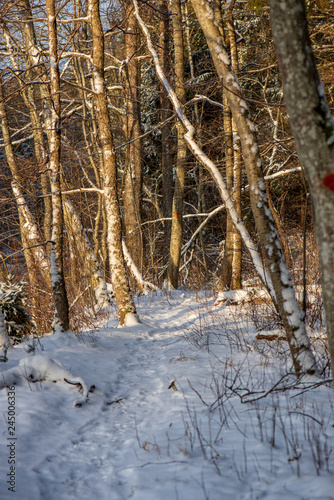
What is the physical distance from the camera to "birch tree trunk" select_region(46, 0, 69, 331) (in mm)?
6250

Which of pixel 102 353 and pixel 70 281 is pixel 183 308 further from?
pixel 102 353

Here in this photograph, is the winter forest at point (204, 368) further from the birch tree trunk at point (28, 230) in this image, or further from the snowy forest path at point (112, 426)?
the birch tree trunk at point (28, 230)

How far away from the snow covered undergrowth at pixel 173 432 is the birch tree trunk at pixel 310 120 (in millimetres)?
927

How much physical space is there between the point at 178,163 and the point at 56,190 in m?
6.61

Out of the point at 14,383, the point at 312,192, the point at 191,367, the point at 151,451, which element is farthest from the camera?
the point at 191,367

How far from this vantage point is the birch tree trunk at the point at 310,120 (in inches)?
79.4

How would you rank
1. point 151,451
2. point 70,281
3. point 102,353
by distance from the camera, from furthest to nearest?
point 70,281 < point 102,353 < point 151,451

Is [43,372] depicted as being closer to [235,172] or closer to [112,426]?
[112,426]

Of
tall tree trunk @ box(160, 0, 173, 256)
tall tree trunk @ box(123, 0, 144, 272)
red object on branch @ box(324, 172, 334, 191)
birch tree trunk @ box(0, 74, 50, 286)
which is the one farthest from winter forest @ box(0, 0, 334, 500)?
tall tree trunk @ box(160, 0, 173, 256)

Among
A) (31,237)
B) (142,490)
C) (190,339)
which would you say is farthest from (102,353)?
(31,237)

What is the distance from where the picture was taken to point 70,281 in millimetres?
10805

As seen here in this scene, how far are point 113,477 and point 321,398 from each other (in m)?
2.02

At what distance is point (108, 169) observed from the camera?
756 centimetres

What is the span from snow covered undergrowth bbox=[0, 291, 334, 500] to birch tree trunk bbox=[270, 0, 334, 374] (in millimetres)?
927
